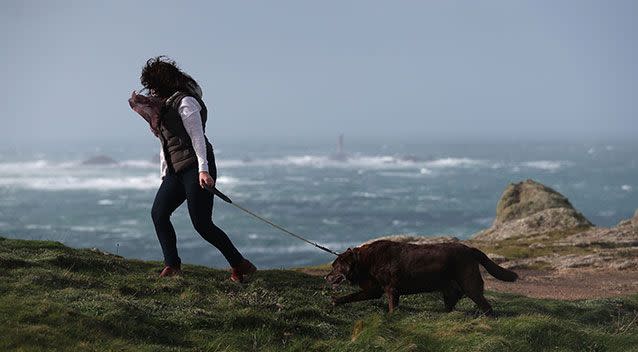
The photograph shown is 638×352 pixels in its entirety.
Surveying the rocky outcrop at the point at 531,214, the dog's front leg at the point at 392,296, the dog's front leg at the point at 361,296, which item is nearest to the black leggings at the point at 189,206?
the dog's front leg at the point at 361,296

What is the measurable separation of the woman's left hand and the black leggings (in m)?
0.31

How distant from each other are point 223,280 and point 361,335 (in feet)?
14.0

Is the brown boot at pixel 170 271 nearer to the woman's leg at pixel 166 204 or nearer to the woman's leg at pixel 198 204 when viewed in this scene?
the woman's leg at pixel 166 204

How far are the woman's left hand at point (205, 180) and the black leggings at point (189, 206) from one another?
12.2 inches

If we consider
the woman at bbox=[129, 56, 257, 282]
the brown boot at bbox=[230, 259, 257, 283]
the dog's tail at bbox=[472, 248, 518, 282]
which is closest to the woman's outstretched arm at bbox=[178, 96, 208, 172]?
the woman at bbox=[129, 56, 257, 282]

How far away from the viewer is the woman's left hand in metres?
11.8

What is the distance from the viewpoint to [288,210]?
148 meters

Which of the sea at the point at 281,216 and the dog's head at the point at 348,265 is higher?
the dog's head at the point at 348,265

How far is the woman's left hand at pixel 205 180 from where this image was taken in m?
11.8

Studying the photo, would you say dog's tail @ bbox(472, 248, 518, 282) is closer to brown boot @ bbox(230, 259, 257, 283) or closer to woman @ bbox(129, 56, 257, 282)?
brown boot @ bbox(230, 259, 257, 283)

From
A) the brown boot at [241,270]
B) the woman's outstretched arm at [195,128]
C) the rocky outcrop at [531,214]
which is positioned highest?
the woman's outstretched arm at [195,128]

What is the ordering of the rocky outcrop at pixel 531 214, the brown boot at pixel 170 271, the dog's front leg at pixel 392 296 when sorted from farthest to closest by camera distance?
the rocky outcrop at pixel 531 214
the brown boot at pixel 170 271
the dog's front leg at pixel 392 296

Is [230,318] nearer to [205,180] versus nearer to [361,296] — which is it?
[205,180]

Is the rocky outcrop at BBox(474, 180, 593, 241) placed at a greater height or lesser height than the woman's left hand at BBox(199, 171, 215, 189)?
lesser
